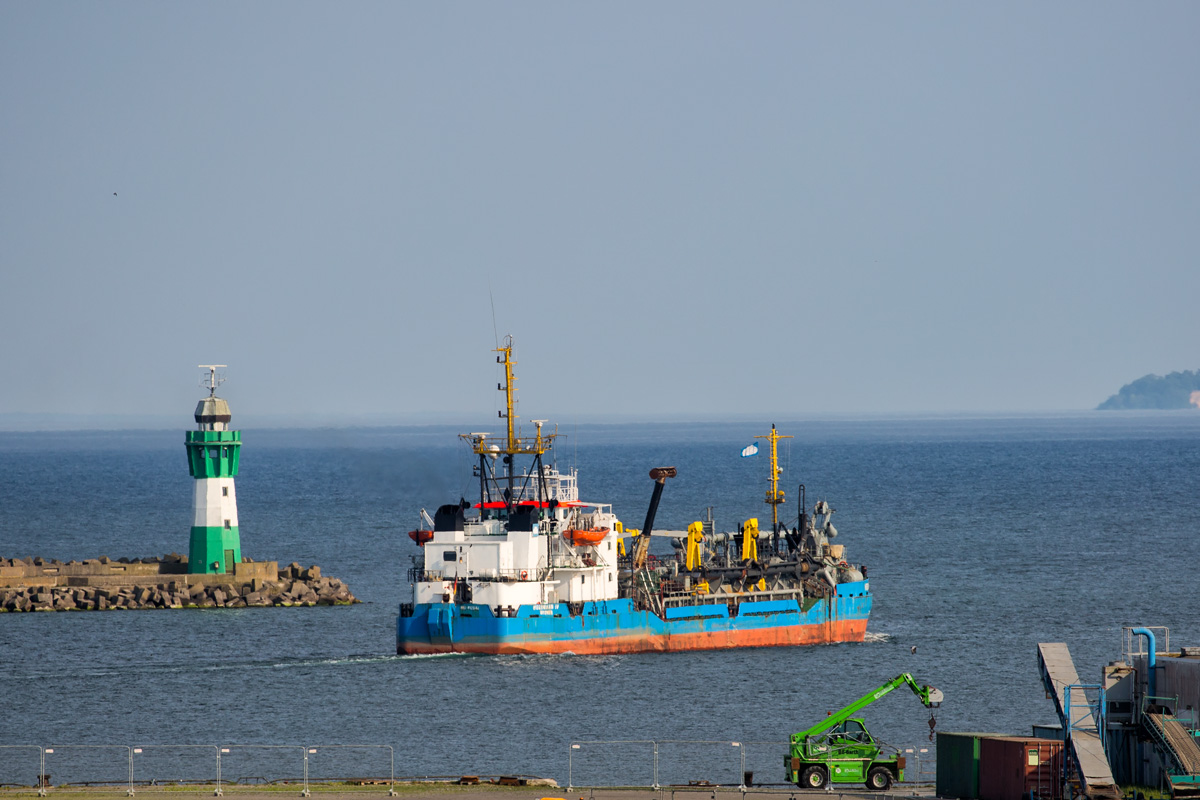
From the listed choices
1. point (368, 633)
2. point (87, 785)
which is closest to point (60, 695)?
point (368, 633)

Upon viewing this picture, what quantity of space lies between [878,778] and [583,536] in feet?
93.3

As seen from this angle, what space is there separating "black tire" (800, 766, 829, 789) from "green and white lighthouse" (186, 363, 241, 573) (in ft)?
159

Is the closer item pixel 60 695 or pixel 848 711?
pixel 848 711

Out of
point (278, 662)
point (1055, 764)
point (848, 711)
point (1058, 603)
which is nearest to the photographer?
point (1055, 764)

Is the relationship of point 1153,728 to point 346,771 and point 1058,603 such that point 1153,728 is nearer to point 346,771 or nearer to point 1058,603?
point 346,771

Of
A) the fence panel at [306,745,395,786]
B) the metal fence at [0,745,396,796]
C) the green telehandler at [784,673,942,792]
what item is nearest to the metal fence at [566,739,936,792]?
the green telehandler at [784,673,942,792]

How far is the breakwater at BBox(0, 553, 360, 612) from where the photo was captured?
8275 cm

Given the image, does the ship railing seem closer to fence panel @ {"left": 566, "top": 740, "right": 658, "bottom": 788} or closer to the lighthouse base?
fence panel @ {"left": 566, "top": 740, "right": 658, "bottom": 788}

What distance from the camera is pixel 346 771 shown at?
46.2 m

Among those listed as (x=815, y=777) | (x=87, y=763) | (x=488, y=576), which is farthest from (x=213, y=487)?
(x=815, y=777)

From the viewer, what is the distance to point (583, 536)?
67312 mm

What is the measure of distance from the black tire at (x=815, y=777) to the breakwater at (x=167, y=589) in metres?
47.2

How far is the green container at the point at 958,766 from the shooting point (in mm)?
38781

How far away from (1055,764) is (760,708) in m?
19.6
